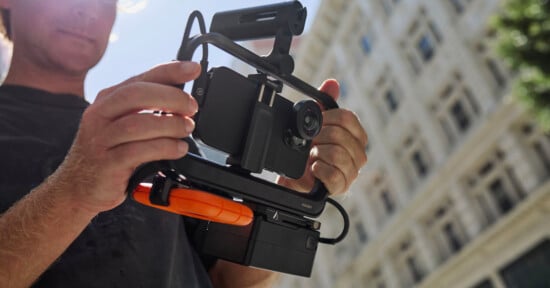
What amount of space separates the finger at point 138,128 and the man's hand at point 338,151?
78cm

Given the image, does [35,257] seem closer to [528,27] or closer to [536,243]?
[528,27]

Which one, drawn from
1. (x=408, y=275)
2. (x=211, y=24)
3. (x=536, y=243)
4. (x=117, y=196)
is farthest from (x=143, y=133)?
(x=408, y=275)

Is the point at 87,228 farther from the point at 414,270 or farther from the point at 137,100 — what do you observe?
the point at 414,270

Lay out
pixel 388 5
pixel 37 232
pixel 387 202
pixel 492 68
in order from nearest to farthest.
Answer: pixel 37 232 < pixel 492 68 < pixel 387 202 < pixel 388 5

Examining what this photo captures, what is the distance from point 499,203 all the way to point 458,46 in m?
5.89

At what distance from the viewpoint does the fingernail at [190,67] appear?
112 cm

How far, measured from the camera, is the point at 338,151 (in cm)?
174

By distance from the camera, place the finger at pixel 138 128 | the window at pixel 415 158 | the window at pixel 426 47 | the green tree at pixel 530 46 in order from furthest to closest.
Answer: the window at pixel 426 47 < the window at pixel 415 158 < the green tree at pixel 530 46 < the finger at pixel 138 128

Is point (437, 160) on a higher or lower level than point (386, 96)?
lower

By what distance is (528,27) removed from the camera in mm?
7078

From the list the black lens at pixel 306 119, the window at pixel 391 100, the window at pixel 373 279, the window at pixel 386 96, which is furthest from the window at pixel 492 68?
the black lens at pixel 306 119

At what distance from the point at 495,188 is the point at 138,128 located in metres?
17.7

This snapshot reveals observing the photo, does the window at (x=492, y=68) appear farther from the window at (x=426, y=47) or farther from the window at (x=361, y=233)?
the window at (x=361, y=233)

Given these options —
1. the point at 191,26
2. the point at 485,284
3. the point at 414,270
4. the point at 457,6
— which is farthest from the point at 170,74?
the point at 414,270
